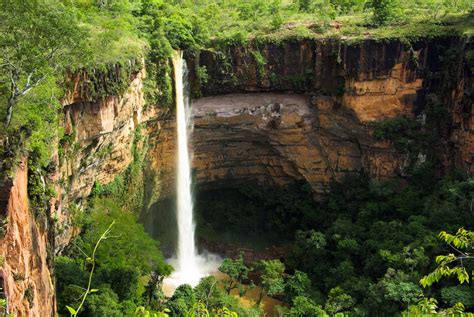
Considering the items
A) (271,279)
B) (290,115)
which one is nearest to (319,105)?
(290,115)

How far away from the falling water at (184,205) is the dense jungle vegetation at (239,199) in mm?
800

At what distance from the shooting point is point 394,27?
60.0 ft

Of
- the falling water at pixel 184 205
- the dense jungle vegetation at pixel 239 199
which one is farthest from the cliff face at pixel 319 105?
the falling water at pixel 184 205

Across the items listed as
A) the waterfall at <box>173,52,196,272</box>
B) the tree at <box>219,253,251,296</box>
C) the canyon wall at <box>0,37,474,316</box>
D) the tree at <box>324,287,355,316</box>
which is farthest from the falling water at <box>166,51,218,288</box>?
the tree at <box>324,287,355,316</box>

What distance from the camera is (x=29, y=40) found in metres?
9.02

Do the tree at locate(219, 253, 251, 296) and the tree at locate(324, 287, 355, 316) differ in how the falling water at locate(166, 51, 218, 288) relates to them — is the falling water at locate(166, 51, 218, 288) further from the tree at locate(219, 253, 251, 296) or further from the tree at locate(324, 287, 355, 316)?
the tree at locate(324, 287, 355, 316)

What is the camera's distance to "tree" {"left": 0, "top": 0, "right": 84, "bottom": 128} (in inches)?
344

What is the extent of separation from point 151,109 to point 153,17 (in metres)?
4.43

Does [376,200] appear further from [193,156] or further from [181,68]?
[181,68]

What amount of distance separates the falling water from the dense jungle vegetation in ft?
2.62

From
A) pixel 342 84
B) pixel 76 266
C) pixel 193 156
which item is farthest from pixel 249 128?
pixel 76 266

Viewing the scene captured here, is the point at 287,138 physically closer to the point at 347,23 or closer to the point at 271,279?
the point at 347,23

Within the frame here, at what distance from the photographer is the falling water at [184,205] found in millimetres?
18219

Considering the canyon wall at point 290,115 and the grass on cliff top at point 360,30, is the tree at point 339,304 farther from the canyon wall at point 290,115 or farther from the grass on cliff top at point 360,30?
the grass on cliff top at point 360,30
